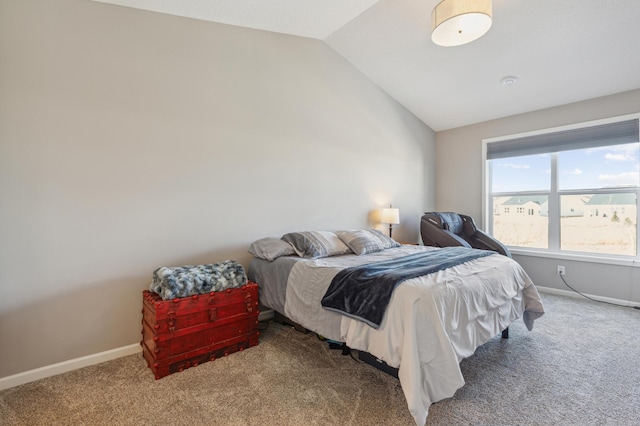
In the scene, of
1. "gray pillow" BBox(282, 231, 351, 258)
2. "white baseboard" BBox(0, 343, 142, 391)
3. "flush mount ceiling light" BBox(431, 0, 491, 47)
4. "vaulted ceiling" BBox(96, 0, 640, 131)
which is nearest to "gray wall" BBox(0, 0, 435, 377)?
"white baseboard" BBox(0, 343, 142, 391)

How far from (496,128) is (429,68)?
5.18ft

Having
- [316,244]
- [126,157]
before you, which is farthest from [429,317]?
[126,157]

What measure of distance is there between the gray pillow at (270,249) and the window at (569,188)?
3353mm

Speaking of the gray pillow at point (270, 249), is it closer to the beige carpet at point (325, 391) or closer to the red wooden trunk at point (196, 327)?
the red wooden trunk at point (196, 327)

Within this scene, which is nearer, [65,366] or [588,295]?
[65,366]

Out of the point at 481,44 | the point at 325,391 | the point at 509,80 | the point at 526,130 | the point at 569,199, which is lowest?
the point at 325,391

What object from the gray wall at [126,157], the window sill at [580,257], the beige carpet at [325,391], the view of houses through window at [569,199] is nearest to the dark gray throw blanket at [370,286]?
the beige carpet at [325,391]

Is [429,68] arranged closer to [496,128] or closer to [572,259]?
[496,128]

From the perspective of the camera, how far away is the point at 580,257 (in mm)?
3707

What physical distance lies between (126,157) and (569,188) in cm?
484

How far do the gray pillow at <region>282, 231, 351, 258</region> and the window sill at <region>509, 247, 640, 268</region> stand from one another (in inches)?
108

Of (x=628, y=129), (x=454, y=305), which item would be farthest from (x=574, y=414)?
(x=628, y=129)

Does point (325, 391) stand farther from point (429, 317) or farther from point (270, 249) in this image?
point (270, 249)

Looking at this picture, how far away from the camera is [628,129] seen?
343 cm
